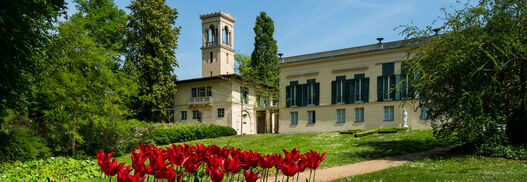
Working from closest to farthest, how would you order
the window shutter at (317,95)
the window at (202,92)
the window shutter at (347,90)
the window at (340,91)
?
the window shutter at (347,90)
the window at (340,91)
the window shutter at (317,95)
the window at (202,92)

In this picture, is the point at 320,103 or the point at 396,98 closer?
the point at 396,98

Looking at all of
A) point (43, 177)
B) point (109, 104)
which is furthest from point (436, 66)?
point (109, 104)

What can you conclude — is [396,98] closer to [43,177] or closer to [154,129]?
[154,129]

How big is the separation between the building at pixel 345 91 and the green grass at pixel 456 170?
57.1 feet

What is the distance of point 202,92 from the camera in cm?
4372

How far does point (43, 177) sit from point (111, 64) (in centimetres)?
1431

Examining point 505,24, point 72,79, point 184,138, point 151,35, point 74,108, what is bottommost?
point 184,138

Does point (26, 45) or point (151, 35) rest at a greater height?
point (151, 35)

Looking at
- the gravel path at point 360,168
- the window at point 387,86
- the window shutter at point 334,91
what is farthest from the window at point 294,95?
the gravel path at point 360,168

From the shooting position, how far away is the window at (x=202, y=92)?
43.2m

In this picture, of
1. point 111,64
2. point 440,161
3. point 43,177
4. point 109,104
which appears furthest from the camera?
point 111,64

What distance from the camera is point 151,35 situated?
38469 mm

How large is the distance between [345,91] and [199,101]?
16.2 metres

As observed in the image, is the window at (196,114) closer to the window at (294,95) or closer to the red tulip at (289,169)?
the window at (294,95)
